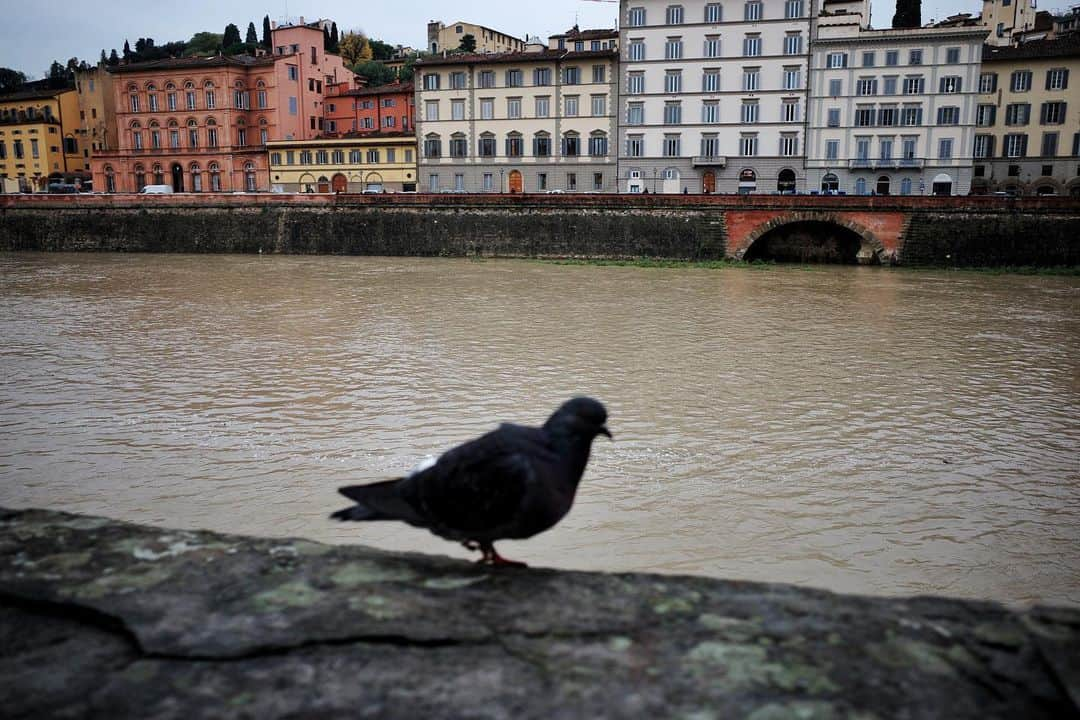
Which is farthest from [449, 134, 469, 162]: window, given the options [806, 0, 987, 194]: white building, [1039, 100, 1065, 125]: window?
[1039, 100, 1065, 125]: window

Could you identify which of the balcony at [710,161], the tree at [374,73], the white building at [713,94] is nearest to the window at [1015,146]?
the white building at [713,94]

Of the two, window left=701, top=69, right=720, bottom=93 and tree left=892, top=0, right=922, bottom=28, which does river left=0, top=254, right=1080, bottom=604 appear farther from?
tree left=892, top=0, right=922, bottom=28

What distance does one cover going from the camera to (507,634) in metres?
1.81

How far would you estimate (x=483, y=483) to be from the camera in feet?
8.12

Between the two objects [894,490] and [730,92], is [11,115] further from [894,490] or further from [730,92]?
[894,490]

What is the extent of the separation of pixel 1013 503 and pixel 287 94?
50042mm

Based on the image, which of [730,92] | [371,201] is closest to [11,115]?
[371,201]

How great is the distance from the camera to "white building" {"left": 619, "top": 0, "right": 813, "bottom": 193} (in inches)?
1594

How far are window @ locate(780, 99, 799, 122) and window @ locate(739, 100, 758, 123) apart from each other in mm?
1302

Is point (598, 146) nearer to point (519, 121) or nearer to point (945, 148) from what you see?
point (519, 121)

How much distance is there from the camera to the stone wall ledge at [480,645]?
1554 mm

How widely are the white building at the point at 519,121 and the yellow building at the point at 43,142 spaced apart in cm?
2930

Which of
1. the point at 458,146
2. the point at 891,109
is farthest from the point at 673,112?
the point at 458,146

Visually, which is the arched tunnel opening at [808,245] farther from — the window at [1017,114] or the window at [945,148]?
the window at [1017,114]
